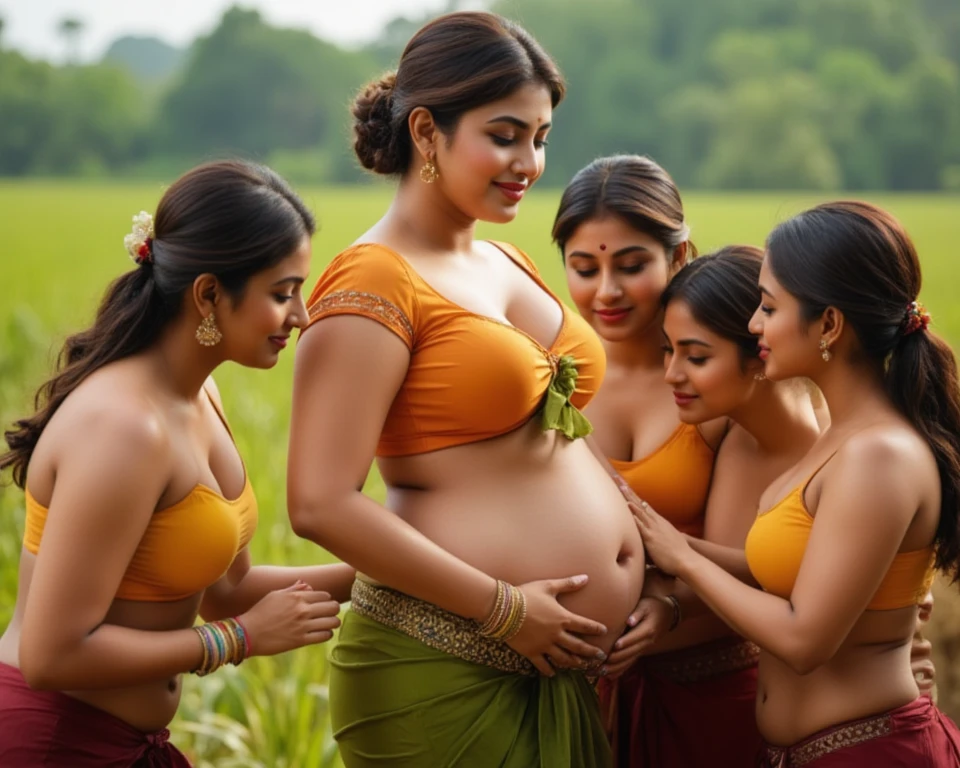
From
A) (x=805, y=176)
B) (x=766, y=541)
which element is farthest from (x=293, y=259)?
(x=805, y=176)

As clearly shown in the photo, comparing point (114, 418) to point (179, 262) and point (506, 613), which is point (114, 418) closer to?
point (179, 262)

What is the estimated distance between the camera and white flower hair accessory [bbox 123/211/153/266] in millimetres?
2143

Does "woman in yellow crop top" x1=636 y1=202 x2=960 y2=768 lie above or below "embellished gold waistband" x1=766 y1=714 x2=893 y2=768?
above

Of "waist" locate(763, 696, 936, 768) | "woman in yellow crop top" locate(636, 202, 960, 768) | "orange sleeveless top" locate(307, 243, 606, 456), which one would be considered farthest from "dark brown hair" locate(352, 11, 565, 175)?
"waist" locate(763, 696, 936, 768)

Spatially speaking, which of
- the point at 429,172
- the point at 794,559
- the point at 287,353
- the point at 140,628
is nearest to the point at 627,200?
the point at 429,172

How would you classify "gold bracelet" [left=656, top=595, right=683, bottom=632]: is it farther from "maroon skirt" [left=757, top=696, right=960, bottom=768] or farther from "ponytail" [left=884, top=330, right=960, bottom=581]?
"ponytail" [left=884, top=330, right=960, bottom=581]

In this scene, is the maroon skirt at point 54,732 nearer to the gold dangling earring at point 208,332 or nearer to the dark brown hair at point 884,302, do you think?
the gold dangling earring at point 208,332

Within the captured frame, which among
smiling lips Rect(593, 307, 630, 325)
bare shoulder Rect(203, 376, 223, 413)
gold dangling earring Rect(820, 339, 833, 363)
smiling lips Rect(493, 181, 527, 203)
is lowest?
bare shoulder Rect(203, 376, 223, 413)

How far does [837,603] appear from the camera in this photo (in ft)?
6.98

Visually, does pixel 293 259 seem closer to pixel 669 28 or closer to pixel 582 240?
pixel 582 240

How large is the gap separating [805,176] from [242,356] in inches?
795

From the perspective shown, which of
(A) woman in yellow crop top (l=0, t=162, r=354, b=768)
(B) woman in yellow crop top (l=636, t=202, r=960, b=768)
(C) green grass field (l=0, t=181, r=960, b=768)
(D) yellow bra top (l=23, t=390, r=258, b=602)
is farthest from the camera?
(C) green grass field (l=0, t=181, r=960, b=768)

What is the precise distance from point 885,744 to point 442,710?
33.2 inches

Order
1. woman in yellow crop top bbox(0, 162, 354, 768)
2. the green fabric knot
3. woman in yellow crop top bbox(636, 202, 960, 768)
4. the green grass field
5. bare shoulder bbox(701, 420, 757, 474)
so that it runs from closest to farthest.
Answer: woman in yellow crop top bbox(0, 162, 354, 768) → woman in yellow crop top bbox(636, 202, 960, 768) → the green fabric knot → bare shoulder bbox(701, 420, 757, 474) → the green grass field
